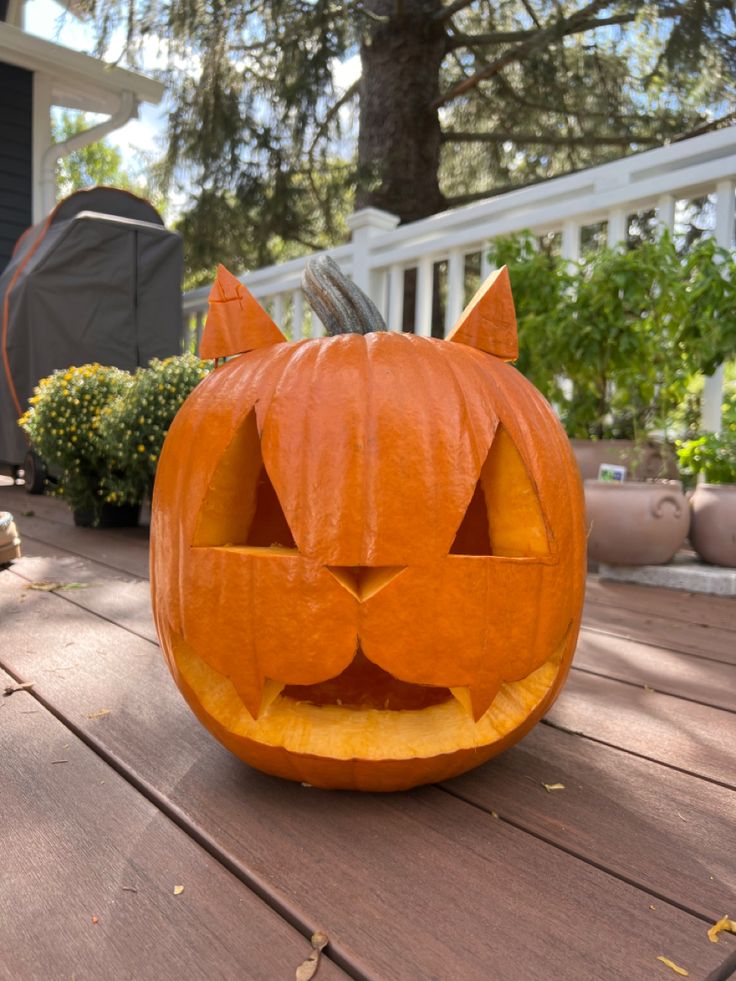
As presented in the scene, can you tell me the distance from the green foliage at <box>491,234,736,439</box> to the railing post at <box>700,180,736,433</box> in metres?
0.10

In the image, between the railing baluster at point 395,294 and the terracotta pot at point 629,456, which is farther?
the railing baluster at point 395,294

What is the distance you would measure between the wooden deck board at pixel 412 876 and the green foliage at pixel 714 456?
1749 mm

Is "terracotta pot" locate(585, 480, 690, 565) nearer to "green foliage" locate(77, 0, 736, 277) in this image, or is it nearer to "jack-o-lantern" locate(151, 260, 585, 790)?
"jack-o-lantern" locate(151, 260, 585, 790)

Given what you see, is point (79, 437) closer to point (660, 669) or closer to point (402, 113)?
point (660, 669)

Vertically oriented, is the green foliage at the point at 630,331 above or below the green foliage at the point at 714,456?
above

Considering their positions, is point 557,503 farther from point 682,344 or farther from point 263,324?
point 682,344

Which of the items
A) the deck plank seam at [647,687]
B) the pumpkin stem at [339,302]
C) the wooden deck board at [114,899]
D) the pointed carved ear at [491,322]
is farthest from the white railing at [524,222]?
the wooden deck board at [114,899]

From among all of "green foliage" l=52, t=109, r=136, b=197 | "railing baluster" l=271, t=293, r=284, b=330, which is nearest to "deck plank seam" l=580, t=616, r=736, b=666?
"railing baluster" l=271, t=293, r=284, b=330

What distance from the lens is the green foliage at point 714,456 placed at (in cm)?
228

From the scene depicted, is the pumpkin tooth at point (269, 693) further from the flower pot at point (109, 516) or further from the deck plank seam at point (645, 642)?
the flower pot at point (109, 516)

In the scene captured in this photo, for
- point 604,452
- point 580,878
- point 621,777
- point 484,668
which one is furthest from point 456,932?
point 604,452

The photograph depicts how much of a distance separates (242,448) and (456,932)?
602 millimetres

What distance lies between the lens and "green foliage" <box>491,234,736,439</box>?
231cm

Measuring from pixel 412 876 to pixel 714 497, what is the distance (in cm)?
183
